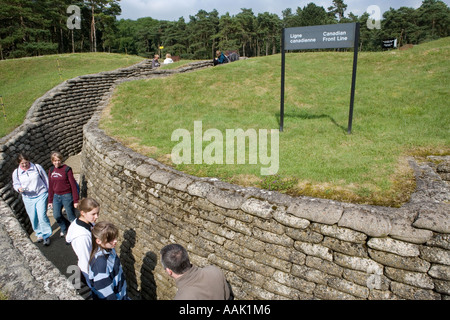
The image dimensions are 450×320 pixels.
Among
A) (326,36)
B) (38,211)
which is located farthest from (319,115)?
(38,211)

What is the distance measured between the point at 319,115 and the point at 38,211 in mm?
7979

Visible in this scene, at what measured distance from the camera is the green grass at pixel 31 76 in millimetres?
11609

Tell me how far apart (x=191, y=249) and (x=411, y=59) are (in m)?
13.0

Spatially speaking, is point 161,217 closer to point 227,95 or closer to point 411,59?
point 227,95

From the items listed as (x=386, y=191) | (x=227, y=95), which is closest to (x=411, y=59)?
(x=227, y=95)

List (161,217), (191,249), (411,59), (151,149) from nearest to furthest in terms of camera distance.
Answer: (191,249)
(161,217)
(151,149)
(411,59)

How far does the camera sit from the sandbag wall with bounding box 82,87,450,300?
322 centimetres

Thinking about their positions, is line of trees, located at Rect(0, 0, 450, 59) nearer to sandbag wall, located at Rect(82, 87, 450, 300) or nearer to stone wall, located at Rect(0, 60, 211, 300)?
stone wall, located at Rect(0, 60, 211, 300)

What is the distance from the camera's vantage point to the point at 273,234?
4.07 metres

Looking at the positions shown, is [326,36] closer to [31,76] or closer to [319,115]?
[319,115]

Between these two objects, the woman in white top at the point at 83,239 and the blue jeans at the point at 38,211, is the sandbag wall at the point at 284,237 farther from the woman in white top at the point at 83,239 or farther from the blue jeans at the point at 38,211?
the blue jeans at the point at 38,211

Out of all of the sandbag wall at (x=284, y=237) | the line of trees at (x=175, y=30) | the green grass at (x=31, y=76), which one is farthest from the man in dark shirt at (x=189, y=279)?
the line of trees at (x=175, y=30)

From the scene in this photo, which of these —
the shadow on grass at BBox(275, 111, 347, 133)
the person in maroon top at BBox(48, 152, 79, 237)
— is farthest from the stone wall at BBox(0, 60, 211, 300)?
the shadow on grass at BBox(275, 111, 347, 133)
